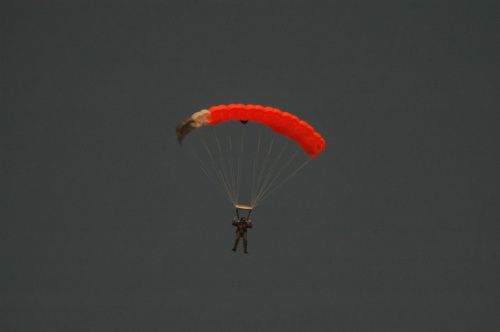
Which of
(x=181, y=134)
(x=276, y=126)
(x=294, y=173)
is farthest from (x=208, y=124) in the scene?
(x=294, y=173)

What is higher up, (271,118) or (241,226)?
(271,118)

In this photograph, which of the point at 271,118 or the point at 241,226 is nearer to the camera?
the point at 271,118

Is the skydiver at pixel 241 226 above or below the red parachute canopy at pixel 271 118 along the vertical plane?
below

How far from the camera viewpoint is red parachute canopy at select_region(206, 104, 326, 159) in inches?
296

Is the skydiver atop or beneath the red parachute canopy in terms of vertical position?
beneath

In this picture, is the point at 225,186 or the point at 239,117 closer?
the point at 239,117

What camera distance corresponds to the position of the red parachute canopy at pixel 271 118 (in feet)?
24.7

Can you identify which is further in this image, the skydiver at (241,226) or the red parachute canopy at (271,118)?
the skydiver at (241,226)

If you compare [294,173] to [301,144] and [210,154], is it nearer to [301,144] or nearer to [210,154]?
[301,144]

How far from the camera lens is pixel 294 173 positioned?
8367 mm

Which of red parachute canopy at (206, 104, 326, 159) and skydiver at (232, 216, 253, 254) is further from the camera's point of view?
skydiver at (232, 216, 253, 254)

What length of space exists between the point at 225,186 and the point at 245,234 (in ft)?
2.89

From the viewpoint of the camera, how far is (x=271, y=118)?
756cm

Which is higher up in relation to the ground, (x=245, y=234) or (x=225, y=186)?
(x=225, y=186)
